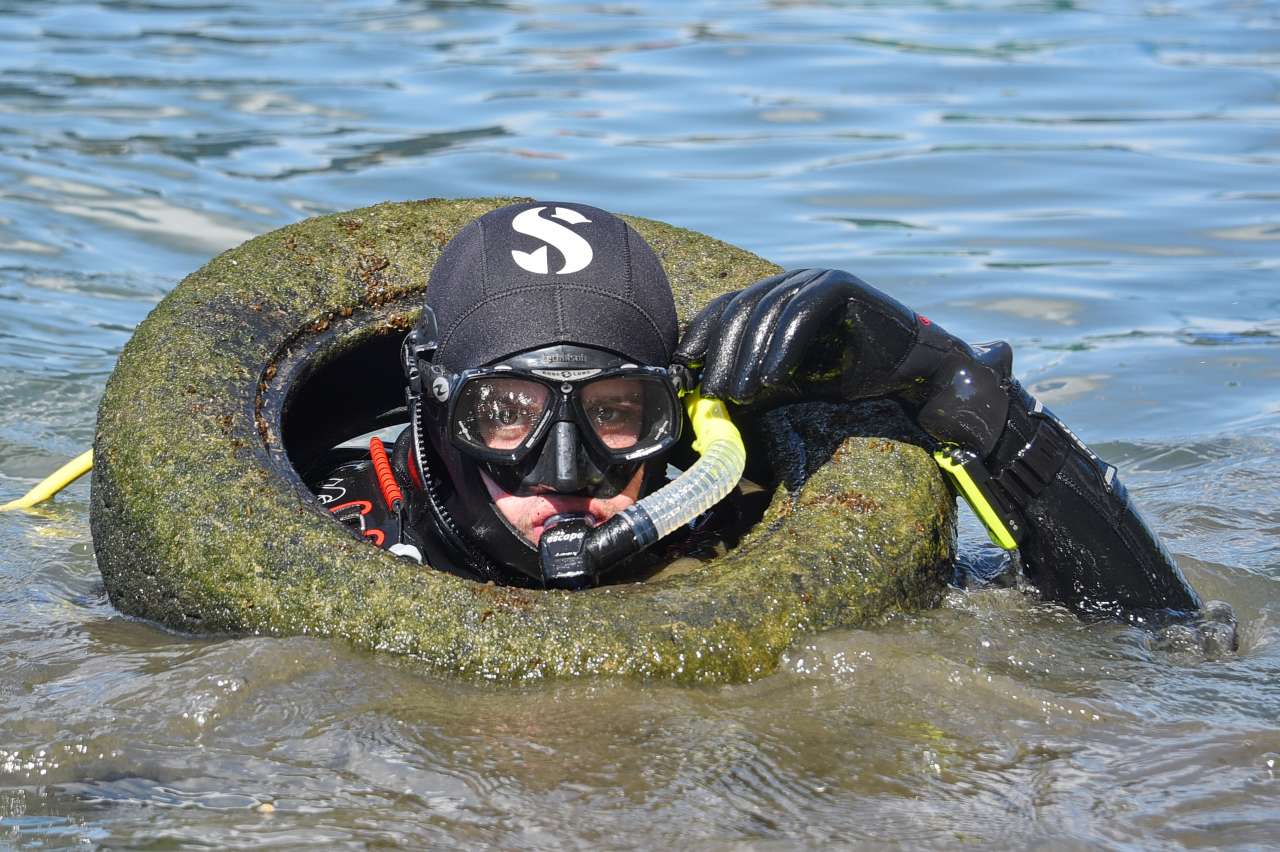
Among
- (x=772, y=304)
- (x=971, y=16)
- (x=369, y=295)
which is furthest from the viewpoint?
(x=971, y=16)

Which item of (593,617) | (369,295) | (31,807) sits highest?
(369,295)

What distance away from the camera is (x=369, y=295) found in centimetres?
423

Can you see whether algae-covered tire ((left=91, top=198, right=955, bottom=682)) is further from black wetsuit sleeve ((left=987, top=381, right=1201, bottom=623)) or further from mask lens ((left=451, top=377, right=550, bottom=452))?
mask lens ((left=451, top=377, right=550, bottom=452))

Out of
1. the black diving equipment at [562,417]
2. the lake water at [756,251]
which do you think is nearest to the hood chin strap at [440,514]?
the black diving equipment at [562,417]

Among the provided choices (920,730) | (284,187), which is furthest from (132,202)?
(920,730)

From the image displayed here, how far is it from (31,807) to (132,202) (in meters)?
7.34

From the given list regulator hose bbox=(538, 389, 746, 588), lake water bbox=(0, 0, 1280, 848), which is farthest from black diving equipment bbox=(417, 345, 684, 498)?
lake water bbox=(0, 0, 1280, 848)

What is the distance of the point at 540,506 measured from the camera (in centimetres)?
356

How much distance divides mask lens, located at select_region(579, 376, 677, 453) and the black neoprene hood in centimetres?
9

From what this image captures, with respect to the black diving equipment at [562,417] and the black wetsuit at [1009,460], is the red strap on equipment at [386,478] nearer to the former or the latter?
the black wetsuit at [1009,460]

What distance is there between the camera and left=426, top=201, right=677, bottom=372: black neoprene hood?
357 centimetres

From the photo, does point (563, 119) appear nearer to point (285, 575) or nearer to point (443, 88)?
point (443, 88)

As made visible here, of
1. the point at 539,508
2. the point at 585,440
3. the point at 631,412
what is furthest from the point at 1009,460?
the point at 539,508

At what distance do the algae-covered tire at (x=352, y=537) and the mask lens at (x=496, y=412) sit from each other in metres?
0.36
